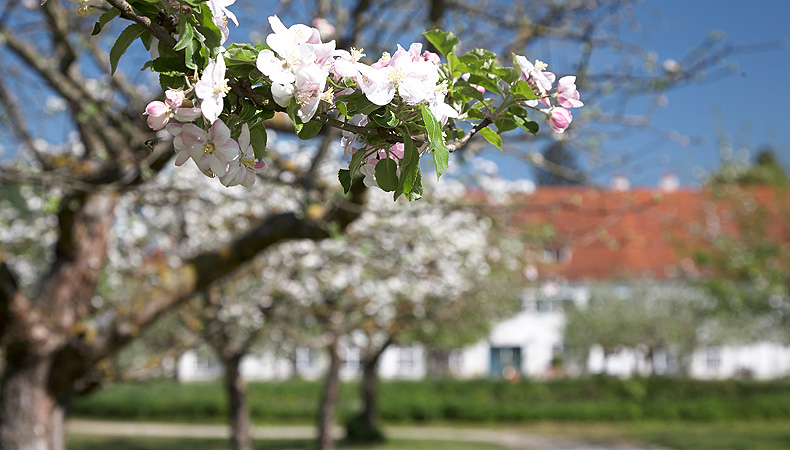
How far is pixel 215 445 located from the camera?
60.7 ft

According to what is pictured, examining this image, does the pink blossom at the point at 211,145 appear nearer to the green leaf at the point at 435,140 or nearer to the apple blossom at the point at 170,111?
the apple blossom at the point at 170,111

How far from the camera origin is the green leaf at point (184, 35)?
4.18 ft

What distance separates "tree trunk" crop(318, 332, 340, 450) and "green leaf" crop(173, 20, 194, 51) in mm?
12531

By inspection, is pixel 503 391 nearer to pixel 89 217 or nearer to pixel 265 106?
pixel 89 217

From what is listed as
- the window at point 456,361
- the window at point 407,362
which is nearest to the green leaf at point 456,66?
the window at point 456,361

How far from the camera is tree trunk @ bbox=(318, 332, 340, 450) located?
46.0 feet

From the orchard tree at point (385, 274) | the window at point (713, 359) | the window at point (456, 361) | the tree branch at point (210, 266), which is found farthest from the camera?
the window at point (456, 361)

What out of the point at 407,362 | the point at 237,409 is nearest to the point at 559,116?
the point at 237,409

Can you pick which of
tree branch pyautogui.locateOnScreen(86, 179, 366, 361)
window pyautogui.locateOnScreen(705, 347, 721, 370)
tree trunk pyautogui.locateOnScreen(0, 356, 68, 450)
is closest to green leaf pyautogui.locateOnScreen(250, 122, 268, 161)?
tree branch pyautogui.locateOnScreen(86, 179, 366, 361)

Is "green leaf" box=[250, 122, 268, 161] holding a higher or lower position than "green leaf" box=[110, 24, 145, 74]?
lower

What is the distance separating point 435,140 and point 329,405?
1367 cm

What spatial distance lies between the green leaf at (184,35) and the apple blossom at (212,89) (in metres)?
0.08

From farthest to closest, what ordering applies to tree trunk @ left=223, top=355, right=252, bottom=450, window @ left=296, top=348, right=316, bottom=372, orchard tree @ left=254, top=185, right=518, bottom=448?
window @ left=296, top=348, right=316, bottom=372 → tree trunk @ left=223, top=355, right=252, bottom=450 → orchard tree @ left=254, top=185, right=518, bottom=448

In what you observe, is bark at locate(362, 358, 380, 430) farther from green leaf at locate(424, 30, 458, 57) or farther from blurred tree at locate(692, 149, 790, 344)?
green leaf at locate(424, 30, 458, 57)
